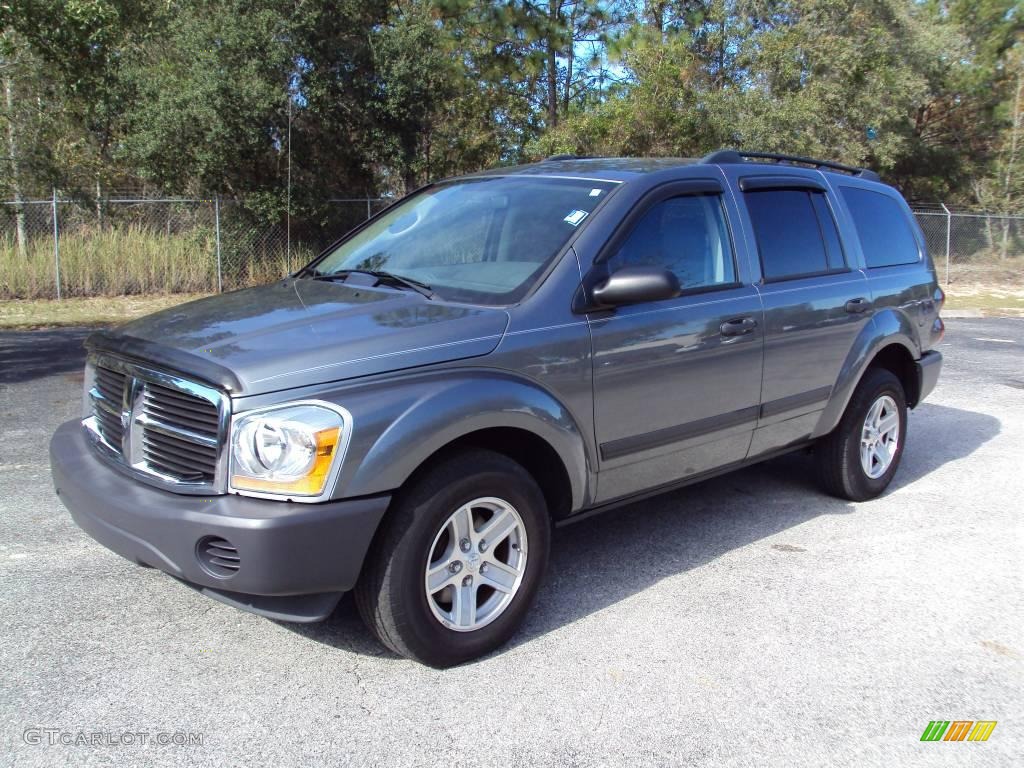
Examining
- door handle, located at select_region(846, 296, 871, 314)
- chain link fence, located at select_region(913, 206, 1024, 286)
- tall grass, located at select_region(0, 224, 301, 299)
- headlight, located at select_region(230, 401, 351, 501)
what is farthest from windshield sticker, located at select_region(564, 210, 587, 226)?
chain link fence, located at select_region(913, 206, 1024, 286)

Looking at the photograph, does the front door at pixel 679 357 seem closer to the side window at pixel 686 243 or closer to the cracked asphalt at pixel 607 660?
the side window at pixel 686 243

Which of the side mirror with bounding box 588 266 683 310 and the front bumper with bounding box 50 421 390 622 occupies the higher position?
the side mirror with bounding box 588 266 683 310

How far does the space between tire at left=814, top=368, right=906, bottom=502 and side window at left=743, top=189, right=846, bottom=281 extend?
2.60ft

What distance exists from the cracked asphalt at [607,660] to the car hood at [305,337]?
110 cm

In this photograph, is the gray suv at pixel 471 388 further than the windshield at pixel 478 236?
No

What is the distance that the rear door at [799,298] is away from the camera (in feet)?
14.9

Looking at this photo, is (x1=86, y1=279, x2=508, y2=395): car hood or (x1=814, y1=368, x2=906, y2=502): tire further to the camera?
(x1=814, y1=368, x2=906, y2=502): tire

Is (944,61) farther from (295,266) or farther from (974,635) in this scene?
(974,635)

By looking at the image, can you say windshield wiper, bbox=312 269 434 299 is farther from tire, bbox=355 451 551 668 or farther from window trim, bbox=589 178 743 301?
tire, bbox=355 451 551 668

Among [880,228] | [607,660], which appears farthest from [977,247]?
[607,660]

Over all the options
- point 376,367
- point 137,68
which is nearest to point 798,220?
point 376,367

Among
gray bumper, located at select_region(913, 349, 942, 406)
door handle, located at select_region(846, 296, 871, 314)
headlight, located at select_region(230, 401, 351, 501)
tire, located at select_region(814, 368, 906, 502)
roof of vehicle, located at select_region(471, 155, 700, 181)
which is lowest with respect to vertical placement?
tire, located at select_region(814, 368, 906, 502)

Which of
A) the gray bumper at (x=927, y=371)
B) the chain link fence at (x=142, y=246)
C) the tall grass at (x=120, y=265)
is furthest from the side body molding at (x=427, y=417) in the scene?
the tall grass at (x=120, y=265)

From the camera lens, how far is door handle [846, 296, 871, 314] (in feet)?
16.3
